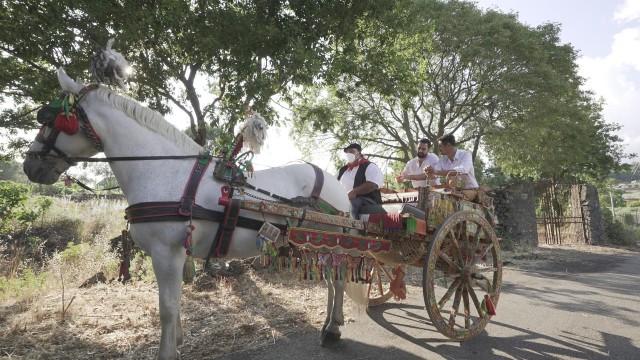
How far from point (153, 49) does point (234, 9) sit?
5.30 ft

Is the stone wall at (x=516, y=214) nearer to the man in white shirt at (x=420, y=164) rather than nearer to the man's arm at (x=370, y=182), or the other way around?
the man in white shirt at (x=420, y=164)

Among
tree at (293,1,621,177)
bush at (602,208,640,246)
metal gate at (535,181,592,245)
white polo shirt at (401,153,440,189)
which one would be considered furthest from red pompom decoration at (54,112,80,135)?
bush at (602,208,640,246)

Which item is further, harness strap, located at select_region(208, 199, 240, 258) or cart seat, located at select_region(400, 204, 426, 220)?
cart seat, located at select_region(400, 204, 426, 220)

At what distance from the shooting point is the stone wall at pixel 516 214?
14.3 metres

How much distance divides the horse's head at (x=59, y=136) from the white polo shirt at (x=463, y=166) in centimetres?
414

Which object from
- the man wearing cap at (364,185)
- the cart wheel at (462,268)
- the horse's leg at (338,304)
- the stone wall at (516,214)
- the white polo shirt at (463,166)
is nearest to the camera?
the cart wheel at (462,268)

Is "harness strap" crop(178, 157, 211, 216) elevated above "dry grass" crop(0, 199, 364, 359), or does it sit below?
above

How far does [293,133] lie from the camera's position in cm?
1880

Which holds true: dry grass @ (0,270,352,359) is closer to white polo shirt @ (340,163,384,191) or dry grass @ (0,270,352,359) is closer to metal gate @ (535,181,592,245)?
white polo shirt @ (340,163,384,191)

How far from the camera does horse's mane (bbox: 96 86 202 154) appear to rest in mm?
3188

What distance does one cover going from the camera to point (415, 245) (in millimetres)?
4234

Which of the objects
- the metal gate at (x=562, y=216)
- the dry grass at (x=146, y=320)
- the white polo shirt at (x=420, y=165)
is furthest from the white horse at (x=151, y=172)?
the metal gate at (x=562, y=216)

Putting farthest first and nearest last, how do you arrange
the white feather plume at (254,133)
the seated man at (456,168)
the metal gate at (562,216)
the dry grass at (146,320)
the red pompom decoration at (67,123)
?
the metal gate at (562,216), the seated man at (456,168), the dry grass at (146,320), the white feather plume at (254,133), the red pompom decoration at (67,123)

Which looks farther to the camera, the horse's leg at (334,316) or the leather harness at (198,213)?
the horse's leg at (334,316)
